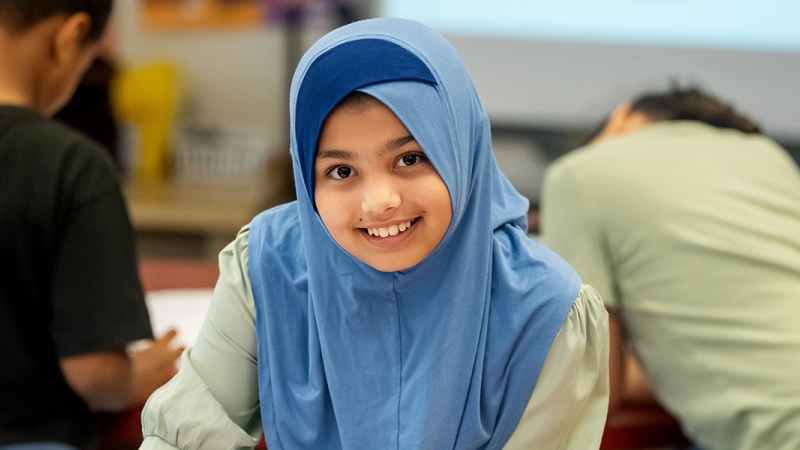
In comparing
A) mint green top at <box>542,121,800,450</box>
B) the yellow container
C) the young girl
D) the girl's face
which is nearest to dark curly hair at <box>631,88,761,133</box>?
mint green top at <box>542,121,800,450</box>

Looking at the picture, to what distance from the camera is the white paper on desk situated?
4.64 ft

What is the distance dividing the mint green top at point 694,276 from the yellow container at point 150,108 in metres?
2.03

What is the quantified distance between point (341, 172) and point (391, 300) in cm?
15

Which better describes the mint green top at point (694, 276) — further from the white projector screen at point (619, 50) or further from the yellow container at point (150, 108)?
the yellow container at point (150, 108)

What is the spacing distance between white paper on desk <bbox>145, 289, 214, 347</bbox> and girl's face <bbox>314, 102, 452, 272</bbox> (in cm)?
66

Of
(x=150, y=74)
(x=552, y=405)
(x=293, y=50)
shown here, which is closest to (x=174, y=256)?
(x=150, y=74)

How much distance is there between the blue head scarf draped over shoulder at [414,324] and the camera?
2.70 feet

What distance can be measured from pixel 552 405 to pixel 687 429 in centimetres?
46

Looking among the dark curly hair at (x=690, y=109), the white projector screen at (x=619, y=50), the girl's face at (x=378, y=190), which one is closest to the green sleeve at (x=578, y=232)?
the dark curly hair at (x=690, y=109)

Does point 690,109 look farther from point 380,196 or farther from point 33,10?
point 33,10

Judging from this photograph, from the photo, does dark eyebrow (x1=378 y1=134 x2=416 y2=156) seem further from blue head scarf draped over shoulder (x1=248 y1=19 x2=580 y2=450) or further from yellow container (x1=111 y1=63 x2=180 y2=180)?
yellow container (x1=111 y1=63 x2=180 y2=180)

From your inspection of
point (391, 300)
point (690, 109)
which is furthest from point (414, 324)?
point (690, 109)

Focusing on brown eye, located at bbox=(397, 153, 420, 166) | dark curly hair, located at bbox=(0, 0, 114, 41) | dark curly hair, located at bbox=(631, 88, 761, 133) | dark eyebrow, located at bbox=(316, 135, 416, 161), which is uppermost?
dark curly hair, located at bbox=(0, 0, 114, 41)

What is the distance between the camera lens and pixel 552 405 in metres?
0.84
